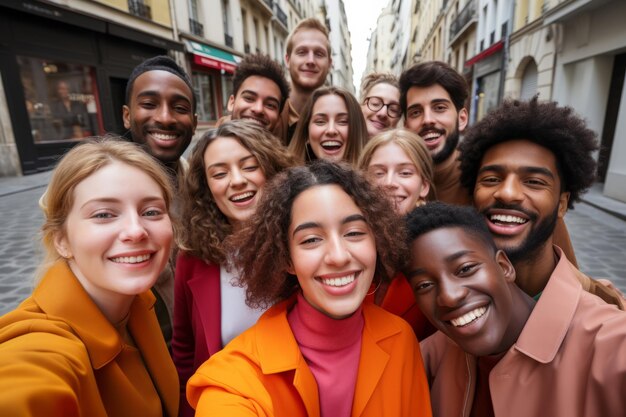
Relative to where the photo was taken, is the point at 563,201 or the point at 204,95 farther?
the point at 204,95

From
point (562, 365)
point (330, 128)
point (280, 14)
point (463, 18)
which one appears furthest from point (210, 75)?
point (562, 365)

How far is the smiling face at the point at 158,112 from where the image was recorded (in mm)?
2777

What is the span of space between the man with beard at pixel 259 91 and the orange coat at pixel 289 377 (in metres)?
2.25

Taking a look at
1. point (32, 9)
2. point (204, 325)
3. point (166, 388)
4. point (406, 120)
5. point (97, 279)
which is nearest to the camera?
point (97, 279)

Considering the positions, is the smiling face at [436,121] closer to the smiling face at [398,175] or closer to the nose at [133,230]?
the smiling face at [398,175]

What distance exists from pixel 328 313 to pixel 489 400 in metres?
0.89

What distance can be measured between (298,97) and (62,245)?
344 cm

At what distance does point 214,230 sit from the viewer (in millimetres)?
2127

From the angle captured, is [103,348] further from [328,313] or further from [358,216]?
[358,216]

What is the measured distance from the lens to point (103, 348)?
1.26 m

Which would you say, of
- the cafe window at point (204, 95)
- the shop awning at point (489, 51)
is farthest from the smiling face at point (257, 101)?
the shop awning at point (489, 51)

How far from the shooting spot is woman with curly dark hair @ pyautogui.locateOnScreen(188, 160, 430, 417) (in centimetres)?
130

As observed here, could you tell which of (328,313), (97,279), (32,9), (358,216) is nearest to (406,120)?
(358,216)

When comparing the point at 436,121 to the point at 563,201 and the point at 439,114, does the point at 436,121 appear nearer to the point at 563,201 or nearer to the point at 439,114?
the point at 439,114
